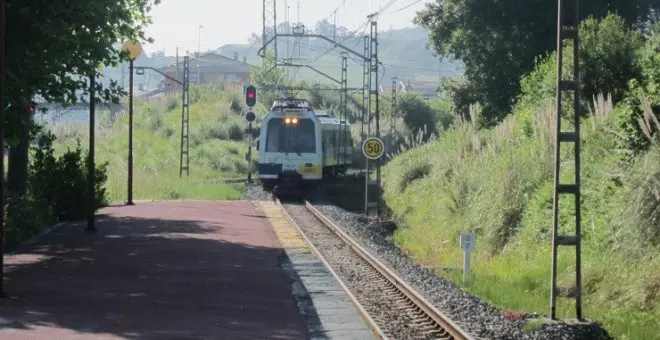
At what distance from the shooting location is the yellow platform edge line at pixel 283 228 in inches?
930

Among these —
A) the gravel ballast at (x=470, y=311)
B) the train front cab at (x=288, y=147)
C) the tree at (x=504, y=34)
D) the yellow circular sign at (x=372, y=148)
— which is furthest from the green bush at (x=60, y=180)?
the tree at (x=504, y=34)

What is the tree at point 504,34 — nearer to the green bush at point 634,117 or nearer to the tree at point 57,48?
the green bush at point 634,117

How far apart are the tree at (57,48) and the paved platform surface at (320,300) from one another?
16.4 feet

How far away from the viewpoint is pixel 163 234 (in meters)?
24.9

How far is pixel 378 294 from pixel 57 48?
22.5 feet

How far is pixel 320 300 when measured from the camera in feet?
50.7

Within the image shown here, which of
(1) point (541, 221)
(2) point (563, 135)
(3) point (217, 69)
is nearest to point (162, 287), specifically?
(2) point (563, 135)

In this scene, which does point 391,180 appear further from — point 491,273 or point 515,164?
point 491,273

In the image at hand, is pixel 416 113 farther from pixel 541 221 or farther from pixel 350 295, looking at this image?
pixel 350 295

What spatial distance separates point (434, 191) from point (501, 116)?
11603mm

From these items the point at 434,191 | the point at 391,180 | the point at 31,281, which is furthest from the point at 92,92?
the point at 391,180

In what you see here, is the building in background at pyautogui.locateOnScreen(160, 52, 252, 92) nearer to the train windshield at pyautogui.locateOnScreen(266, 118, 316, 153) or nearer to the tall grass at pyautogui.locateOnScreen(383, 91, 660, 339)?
the train windshield at pyautogui.locateOnScreen(266, 118, 316, 153)

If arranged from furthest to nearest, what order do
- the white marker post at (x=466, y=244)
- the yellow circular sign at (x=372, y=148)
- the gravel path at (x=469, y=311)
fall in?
1. the yellow circular sign at (x=372, y=148)
2. the white marker post at (x=466, y=244)
3. the gravel path at (x=469, y=311)

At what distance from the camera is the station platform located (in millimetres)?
12602
